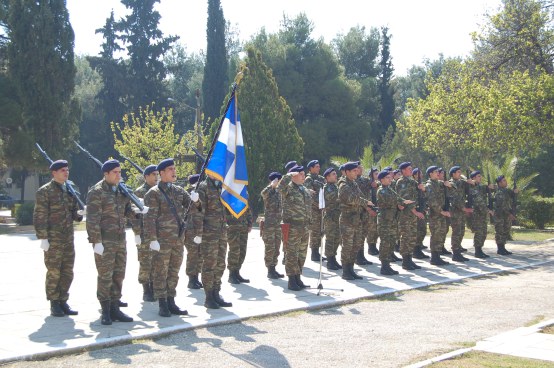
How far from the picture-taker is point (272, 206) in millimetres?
12828

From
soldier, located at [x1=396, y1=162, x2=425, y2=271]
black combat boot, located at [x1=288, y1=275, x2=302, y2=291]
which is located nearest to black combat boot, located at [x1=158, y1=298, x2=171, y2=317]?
black combat boot, located at [x1=288, y1=275, x2=302, y2=291]

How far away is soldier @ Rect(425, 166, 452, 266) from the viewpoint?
1489cm

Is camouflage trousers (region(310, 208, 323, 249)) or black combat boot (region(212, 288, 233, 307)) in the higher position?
camouflage trousers (region(310, 208, 323, 249))

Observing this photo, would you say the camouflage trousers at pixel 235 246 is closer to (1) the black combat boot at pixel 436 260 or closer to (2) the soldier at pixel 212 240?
(2) the soldier at pixel 212 240

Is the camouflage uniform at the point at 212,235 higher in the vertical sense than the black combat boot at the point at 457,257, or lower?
higher

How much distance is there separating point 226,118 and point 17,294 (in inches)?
183

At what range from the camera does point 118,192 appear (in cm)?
891

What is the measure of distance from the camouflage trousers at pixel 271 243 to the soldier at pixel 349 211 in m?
1.33

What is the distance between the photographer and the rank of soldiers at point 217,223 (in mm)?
8656

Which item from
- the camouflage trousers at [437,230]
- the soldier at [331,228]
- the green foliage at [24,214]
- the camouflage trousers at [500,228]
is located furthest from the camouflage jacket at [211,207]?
the green foliage at [24,214]

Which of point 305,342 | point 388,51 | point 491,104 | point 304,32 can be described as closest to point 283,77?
point 304,32

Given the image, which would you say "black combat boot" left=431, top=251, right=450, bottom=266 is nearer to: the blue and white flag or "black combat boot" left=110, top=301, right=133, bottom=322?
the blue and white flag

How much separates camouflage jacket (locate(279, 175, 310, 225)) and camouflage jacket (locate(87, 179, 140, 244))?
3.29 metres

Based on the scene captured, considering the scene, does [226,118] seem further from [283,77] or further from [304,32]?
[304,32]
